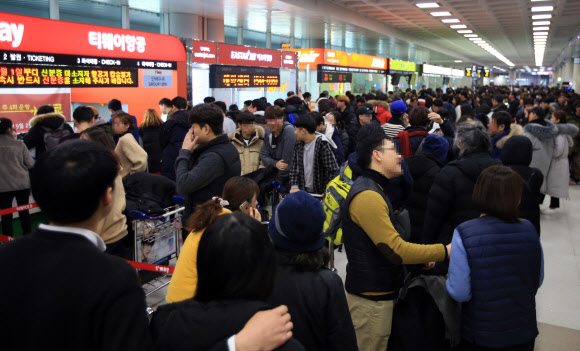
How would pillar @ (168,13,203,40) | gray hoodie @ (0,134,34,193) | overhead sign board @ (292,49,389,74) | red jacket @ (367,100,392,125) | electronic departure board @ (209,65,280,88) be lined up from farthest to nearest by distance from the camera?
overhead sign board @ (292,49,389,74) → pillar @ (168,13,203,40) → electronic departure board @ (209,65,280,88) → red jacket @ (367,100,392,125) → gray hoodie @ (0,134,34,193)

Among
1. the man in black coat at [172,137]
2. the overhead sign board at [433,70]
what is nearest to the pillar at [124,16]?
the man in black coat at [172,137]

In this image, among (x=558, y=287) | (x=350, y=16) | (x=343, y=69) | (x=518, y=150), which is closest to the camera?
(x=518, y=150)

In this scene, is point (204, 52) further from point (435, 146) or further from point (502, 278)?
point (502, 278)

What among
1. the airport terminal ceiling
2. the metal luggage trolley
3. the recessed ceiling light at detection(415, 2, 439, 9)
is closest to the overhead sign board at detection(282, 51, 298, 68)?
the airport terminal ceiling

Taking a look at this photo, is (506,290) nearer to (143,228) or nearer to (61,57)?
(143,228)

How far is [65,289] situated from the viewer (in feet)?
3.93

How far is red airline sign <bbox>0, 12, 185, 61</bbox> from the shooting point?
248 inches

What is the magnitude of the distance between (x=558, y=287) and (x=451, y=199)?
2.72 m

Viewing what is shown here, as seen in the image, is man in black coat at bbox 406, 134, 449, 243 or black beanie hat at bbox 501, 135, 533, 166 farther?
black beanie hat at bbox 501, 135, 533, 166

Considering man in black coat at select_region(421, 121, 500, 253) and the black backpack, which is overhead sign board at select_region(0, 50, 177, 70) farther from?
man in black coat at select_region(421, 121, 500, 253)

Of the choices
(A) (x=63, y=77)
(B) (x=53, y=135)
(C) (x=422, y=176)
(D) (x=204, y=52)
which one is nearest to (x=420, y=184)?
(C) (x=422, y=176)

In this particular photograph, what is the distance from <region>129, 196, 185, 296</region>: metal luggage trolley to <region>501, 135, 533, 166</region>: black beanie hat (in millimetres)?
3169

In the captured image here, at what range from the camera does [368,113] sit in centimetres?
730

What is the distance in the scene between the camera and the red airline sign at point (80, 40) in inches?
248
